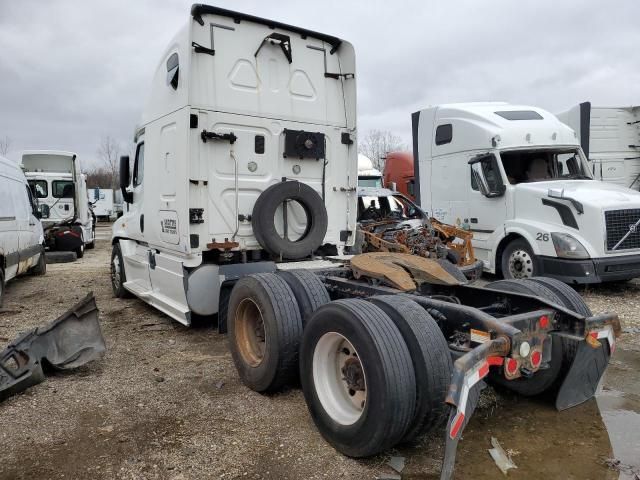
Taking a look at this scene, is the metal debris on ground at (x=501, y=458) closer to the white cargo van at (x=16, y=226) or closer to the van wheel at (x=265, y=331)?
the van wheel at (x=265, y=331)

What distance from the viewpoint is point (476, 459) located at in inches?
117

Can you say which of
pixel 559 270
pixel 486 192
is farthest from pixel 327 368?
pixel 486 192

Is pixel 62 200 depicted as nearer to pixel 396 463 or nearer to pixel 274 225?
pixel 274 225

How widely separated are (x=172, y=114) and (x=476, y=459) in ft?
15.2

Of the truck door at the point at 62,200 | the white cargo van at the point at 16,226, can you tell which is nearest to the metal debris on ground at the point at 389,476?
the white cargo van at the point at 16,226

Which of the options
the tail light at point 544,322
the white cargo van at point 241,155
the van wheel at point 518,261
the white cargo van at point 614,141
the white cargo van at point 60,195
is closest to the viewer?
the tail light at point 544,322

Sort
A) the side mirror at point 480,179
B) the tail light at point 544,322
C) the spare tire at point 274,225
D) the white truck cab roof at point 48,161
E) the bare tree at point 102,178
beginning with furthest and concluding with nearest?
the bare tree at point 102,178, the white truck cab roof at point 48,161, the side mirror at point 480,179, the spare tire at point 274,225, the tail light at point 544,322

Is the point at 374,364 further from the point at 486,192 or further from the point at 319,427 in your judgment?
the point at 486,192

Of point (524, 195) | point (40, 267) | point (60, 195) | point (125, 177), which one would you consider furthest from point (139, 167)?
point (60, 195)

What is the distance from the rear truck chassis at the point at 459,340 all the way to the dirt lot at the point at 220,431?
0.20 metres

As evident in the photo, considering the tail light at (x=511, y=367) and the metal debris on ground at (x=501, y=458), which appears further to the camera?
the metal debris on ground at (x=501, y=458)

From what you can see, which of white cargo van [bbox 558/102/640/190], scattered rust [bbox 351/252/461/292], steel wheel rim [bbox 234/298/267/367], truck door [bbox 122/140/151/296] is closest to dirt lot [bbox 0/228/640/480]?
steel wheel rim [bbox 234/298/267/367]

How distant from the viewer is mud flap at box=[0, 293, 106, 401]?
396 centimetres

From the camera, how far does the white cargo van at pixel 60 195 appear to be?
14430 mm
